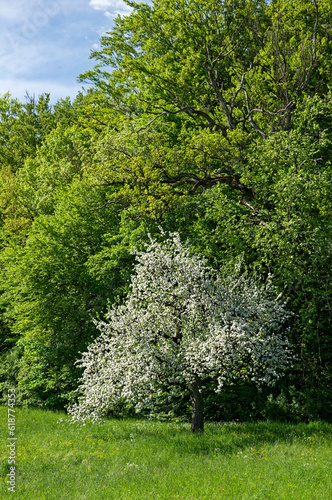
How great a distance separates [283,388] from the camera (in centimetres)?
1575

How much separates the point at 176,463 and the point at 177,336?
3544mm

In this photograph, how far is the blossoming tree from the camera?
39.2 feet

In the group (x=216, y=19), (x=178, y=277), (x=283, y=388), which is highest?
(x=216, y=19)

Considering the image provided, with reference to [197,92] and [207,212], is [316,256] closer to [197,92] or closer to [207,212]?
[207,212]

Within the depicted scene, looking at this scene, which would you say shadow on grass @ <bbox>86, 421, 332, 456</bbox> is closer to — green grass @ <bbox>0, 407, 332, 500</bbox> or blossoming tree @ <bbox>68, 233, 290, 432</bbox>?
green grass @ <bbox>0, 407, 332, 500</bbox>

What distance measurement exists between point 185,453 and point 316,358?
7.10 m

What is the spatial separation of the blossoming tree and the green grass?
1170mm

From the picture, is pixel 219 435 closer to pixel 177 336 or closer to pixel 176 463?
pixel 176 463

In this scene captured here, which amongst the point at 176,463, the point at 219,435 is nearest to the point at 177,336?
the point at 219,435

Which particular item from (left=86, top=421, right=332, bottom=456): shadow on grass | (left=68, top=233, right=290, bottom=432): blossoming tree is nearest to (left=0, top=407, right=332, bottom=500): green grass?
(left=86, top=421, right=332, bottom=456): shadow on grass

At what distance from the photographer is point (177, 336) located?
12953mm

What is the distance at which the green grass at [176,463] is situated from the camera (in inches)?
345

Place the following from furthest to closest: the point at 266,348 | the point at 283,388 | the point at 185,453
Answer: the point at 283,388
the point at 266,348
the point at 185,453

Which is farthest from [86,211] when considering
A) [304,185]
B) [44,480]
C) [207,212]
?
[44,480]
